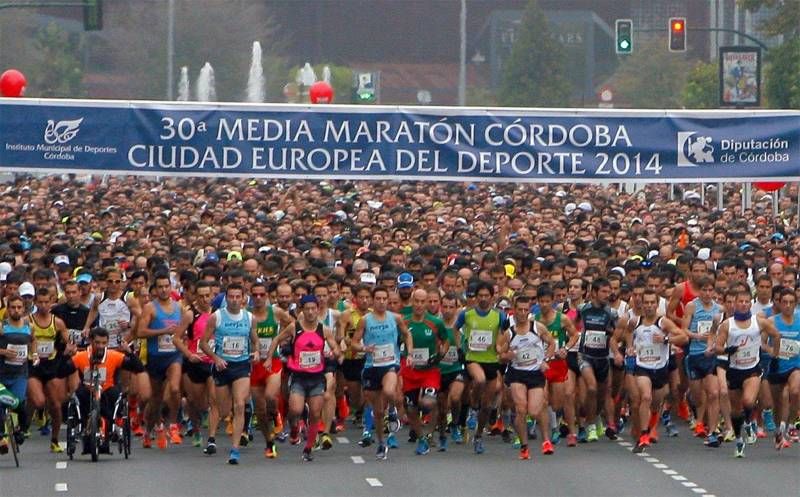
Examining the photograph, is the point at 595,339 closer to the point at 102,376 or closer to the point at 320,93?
the point at 102,376

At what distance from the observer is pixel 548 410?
765 inches

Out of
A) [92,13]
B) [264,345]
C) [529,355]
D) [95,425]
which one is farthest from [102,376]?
[92,13]

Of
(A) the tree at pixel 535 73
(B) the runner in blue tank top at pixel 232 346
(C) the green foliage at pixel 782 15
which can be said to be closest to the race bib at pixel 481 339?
(B) the runner in blue tank top at pixel 232 346

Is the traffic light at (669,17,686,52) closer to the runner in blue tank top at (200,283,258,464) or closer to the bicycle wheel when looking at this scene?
the runner in blue tank top at (200,283,258,464)

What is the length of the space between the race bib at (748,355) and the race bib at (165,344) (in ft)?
16.6

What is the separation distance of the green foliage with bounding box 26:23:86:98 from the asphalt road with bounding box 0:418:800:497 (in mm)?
79522

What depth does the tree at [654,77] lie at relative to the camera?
9975 cm

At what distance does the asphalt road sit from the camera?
15.9 meters

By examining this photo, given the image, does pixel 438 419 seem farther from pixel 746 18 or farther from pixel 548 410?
pixel 746 18

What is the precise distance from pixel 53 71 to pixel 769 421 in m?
79.7

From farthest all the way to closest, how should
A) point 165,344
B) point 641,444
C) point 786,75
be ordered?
point 786,75 < point 165,344 < point 641,444

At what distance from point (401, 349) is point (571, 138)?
5.00 meters

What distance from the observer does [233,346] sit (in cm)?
1811

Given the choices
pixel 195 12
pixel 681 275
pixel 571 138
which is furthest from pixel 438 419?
pixel 195 12
